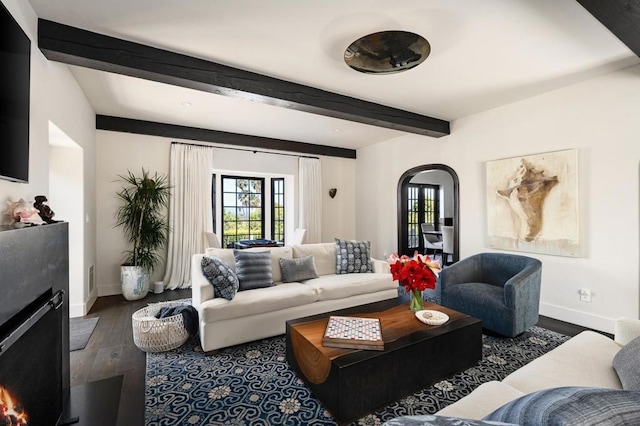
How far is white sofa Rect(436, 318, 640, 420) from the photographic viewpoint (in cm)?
125

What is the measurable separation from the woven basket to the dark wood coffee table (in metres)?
1.08

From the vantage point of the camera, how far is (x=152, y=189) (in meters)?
4.45

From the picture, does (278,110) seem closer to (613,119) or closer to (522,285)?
(522,285)

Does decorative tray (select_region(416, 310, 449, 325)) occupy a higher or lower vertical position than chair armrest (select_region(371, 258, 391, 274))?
lower

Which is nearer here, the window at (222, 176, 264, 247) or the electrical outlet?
the electrical outlet

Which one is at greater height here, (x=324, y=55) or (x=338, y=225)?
(x=324, y=55)

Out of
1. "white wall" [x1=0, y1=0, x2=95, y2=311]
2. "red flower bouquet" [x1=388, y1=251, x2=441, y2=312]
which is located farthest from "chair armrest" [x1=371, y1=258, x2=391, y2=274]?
"white wall" [x1=0, y1=0, x2=95, y2=311]

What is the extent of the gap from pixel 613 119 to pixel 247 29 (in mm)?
3701

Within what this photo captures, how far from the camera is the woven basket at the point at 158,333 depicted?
259 centimetres

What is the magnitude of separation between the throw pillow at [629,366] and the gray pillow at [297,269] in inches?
107

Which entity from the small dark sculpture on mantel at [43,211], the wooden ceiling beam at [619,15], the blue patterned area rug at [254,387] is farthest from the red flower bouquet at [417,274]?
the small dark sculpture on mantel at [43,211]

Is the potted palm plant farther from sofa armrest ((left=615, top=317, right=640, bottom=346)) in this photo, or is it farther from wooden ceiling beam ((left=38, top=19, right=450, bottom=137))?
sofa armrest ((left=615, top=317, right=640, bottom=346))

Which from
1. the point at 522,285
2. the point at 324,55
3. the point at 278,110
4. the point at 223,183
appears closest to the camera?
the point at 324,55

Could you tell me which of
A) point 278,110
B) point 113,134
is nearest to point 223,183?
point 113,134
